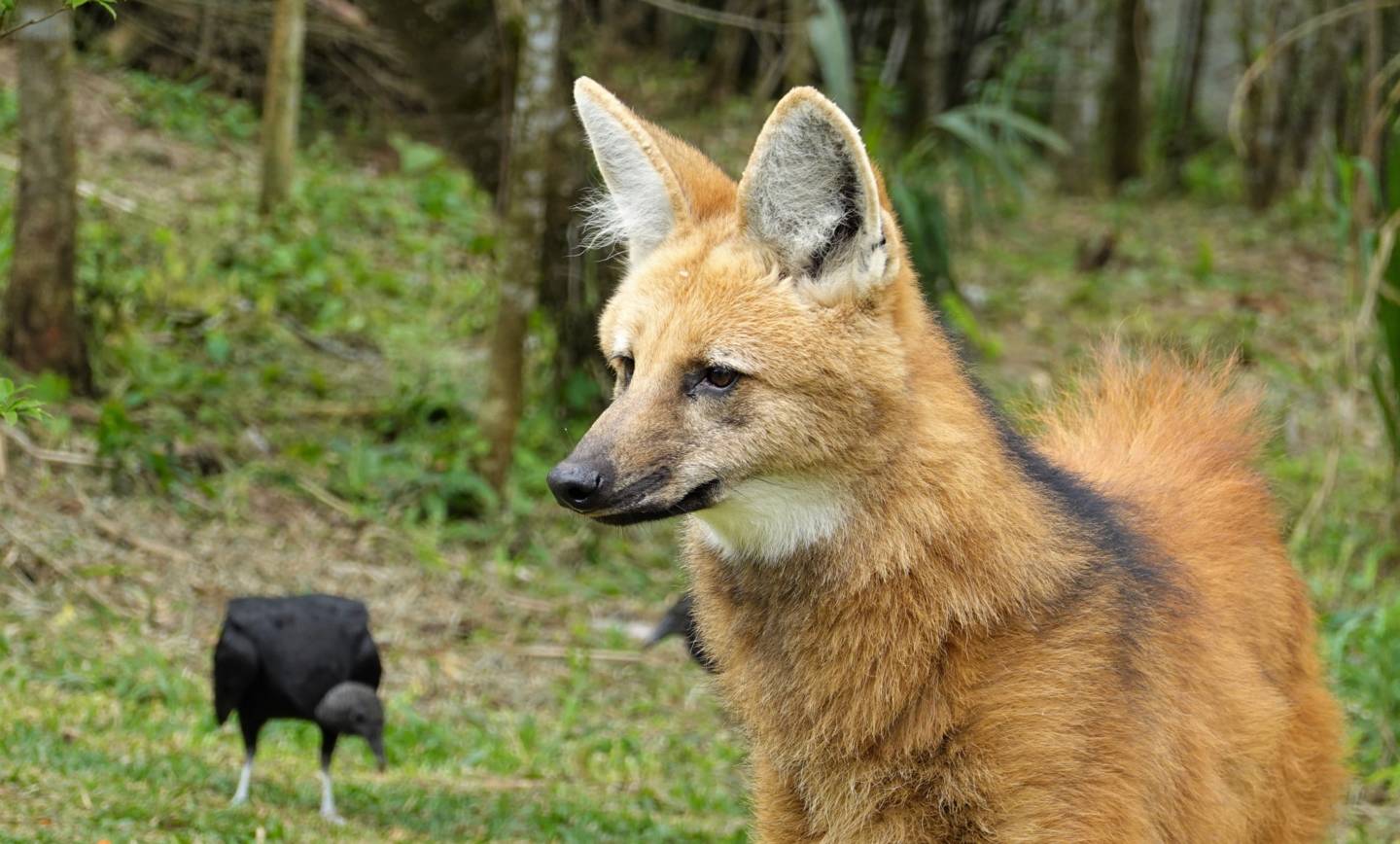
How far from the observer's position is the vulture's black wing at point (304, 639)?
404 centimetres

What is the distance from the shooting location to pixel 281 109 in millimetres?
8664

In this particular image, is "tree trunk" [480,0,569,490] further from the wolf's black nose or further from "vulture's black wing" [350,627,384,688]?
the wolf's black nose

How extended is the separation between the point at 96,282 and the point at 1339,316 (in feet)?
25.2

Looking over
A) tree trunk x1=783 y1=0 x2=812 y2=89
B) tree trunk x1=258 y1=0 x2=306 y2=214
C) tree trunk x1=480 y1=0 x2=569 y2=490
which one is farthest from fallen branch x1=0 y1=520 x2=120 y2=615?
tree trunk x1=783 y1=0 x2=812 y2=89

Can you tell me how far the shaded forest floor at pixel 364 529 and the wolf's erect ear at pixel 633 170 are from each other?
5.52ft

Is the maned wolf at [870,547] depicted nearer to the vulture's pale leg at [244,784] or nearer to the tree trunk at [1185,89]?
the vulture's pale leg at [244,784]

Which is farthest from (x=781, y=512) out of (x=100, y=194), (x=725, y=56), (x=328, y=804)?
(x=725, y=56)

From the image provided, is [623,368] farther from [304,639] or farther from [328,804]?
[304,639]

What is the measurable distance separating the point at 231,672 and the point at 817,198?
7.50 feet

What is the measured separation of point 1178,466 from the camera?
3391 mm

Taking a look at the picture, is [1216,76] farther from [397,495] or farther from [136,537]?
[136,537]

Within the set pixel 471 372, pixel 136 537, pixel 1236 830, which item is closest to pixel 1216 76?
pixel 471 372

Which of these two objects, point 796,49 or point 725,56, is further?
point 725,56

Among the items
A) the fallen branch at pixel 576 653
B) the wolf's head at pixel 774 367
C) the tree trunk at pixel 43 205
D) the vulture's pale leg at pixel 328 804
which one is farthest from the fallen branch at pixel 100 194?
the wolf's head at pixel 774 367
